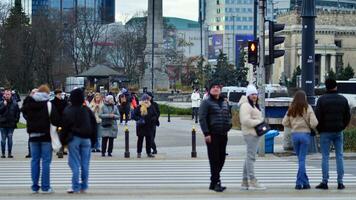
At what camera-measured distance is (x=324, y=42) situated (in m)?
155

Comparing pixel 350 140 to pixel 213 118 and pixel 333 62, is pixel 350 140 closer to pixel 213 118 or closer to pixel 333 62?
pixel 213 118

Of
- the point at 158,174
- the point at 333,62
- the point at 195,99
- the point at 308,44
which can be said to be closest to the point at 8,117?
the point at 158,174

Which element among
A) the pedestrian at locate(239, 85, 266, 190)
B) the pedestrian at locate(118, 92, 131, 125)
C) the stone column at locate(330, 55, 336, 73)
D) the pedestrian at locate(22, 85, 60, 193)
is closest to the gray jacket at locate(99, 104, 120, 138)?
the pedestrian at locate(22, 85, 60, 193)

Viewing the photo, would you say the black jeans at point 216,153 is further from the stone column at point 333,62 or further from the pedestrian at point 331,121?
the stone column at point 333,62

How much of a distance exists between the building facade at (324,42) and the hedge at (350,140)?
127219 millimetres

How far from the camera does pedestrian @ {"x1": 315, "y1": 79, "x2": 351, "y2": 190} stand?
15.2 m

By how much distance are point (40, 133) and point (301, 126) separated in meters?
5.10

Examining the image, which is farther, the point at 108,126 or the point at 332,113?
the point at 108,126

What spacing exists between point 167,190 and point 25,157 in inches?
409

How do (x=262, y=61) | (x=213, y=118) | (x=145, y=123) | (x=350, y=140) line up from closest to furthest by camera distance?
(x=213, y=118) < (x=262, y=61) < (x=145, y=123) < (x=350, y=140)

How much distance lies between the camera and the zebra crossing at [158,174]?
1691 centimetres

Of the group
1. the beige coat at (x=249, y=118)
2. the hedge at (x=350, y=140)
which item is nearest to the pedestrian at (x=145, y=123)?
the hedge at (x=350, y=140)

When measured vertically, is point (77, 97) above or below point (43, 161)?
above

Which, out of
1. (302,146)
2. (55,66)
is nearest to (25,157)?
(302,146)
